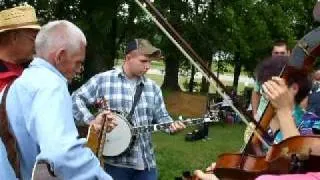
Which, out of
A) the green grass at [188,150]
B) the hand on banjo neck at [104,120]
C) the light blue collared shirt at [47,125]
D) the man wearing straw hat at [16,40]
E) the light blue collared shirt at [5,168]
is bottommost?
the green grass at [188,150]

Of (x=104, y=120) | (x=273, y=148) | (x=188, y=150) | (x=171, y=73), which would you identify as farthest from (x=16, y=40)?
(x=171, y=73)

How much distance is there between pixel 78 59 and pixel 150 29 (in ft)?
71.1

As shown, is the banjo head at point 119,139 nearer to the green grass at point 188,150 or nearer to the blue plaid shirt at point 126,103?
the blue plaid shirt at point 126,103

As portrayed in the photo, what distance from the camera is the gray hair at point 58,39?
10.5 ft

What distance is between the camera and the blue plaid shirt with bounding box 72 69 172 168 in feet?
17.8

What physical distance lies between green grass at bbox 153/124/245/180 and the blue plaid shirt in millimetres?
2980

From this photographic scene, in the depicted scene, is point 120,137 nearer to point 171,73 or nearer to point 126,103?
point 126,103

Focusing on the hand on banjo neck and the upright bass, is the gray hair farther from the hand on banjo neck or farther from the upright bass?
the hand on banjo neck

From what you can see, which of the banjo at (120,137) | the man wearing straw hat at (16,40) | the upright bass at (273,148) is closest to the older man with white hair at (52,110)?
the man wearing straw hat at (16,40)

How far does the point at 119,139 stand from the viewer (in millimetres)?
5410

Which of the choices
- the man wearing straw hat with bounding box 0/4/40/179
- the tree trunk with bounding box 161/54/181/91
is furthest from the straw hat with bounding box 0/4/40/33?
the tree trunk with bounding box 161/54/181/91

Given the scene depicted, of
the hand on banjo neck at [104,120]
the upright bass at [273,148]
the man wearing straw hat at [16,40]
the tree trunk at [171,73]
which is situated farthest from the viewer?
the tree trunk at [171,73]

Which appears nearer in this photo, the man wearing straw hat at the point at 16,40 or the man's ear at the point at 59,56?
the man's ear at the point at 59,56

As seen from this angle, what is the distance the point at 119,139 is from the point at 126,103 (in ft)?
0.97
